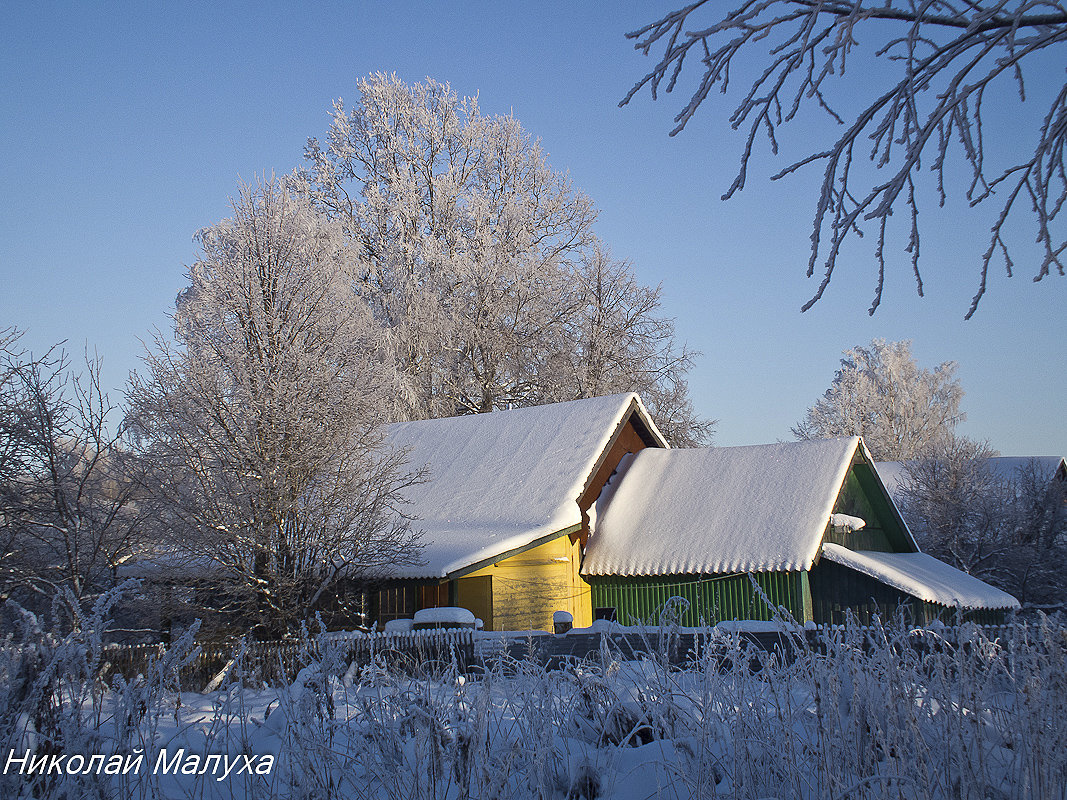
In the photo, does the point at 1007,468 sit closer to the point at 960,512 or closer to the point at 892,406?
the point at 960,512

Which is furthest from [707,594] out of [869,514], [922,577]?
[869,514]

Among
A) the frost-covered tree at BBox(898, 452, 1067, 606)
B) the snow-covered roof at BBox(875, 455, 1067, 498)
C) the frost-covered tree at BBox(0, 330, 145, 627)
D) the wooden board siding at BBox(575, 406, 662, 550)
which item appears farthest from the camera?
the snow-covered roof at BBox(875, 455, 1067, 498)

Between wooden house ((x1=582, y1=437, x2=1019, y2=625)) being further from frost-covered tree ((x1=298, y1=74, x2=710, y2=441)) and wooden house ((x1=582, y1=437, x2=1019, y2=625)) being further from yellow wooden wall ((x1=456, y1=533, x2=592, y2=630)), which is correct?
frost-covered tree ((x1=298, y1=74, x2=710, y2=441))

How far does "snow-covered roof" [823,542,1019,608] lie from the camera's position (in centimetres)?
1736

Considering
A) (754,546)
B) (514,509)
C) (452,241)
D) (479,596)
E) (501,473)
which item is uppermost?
(452,241)

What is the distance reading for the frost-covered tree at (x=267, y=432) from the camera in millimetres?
13641

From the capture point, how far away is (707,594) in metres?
→ 17.6

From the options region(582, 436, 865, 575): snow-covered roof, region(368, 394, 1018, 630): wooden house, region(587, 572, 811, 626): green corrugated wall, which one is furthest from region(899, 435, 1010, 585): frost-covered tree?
region(587, 572, 811, 626): green corrugated wall

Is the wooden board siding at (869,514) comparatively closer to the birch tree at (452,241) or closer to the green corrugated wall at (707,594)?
the green corrugated wall at (707,594)

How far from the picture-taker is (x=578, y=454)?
760 inches

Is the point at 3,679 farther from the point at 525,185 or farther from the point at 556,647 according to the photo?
the point at 525,185

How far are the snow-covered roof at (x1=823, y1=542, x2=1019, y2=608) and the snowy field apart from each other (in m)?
12.9

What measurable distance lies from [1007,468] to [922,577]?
782 inches

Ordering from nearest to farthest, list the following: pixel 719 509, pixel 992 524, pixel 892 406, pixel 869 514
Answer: pixel 719 509, pixel 869 514, pixel 992 524, pixel 892 406
